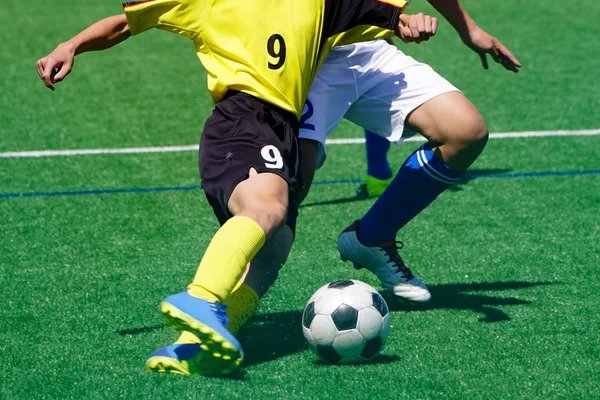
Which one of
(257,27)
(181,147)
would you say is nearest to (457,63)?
(181,147)

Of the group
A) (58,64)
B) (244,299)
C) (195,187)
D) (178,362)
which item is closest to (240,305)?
(244,299)

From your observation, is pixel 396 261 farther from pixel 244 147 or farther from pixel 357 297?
pixel 244 147

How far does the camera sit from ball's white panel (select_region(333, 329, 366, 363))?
3387mm

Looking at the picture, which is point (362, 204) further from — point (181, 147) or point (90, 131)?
point (90, 131)

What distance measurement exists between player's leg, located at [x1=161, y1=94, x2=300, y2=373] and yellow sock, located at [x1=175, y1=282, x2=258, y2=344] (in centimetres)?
28

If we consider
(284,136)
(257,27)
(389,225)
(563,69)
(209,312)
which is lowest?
(563,69)

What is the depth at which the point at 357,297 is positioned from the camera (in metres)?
3.51

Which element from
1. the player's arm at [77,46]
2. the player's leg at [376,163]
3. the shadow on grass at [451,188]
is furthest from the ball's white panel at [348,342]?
the player's leg at [376,163]

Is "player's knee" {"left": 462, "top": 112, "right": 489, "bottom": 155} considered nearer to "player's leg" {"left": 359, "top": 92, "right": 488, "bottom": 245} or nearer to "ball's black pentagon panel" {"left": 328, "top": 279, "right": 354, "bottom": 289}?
"player's leg" {"left": 359, "top": 92, "right": 488, "bottom": 245}

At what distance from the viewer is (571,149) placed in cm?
622

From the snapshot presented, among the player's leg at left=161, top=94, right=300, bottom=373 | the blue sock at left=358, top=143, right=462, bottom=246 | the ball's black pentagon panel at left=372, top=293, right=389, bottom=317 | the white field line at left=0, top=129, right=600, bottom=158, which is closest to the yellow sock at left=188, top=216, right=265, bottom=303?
the player's leg at left=161, top=94, right=300, bottom=373

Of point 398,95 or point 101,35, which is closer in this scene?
point 101,35

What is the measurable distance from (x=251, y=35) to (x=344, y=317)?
1068mm

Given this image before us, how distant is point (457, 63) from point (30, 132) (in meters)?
3.58
